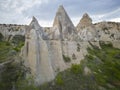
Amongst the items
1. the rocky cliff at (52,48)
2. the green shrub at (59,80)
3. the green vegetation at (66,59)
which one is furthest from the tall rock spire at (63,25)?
the green shrub at (59,80)

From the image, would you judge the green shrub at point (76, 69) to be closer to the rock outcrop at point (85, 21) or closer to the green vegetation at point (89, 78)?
the green vegetation at point (89, 78)

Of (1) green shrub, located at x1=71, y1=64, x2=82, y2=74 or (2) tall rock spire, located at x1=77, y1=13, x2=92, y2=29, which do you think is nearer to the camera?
(1) green shrub, located at x1=71, y1=64, x2=82, y2=74

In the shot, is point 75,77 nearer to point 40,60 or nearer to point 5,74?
point 40,60

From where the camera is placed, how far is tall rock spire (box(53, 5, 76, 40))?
116 ft

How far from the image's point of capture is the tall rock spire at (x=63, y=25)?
35312 millimetres

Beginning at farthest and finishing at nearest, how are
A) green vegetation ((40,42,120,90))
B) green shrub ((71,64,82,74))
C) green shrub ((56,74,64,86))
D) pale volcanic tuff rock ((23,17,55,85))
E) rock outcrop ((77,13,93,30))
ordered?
rock outcrop ((77,13,93,30)), green shrub ((71,64,82,74)), green vegetation ((40,42,120,90)), green shrub ((56,74,64,86)), pale volcanic tuff rock ((23,17,55,85))

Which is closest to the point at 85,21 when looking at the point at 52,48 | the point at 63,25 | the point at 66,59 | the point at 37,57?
the point at 63,25

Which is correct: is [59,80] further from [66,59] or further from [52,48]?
[52,48]

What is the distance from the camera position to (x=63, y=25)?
36281 millimetres

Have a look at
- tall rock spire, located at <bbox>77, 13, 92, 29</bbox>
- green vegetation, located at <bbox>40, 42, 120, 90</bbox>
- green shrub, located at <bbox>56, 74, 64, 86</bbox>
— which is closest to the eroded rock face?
tall rock spire, located at <bbox>77, 13, 92, 29</bbox>

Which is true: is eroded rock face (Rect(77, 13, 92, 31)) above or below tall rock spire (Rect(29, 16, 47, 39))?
above

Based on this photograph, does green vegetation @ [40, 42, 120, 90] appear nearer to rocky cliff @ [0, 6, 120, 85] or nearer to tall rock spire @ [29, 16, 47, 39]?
rocky cliff @ [0, 6, 120, 85]

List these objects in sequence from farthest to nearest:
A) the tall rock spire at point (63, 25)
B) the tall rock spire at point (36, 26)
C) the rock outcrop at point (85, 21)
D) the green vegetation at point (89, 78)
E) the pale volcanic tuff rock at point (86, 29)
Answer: the pale volcanic tuff rock at point (86, 29) → the rock outcrop at point (85, 21) → the tall rock spire at point (63, 25) → the tall rock spire at point (36, 26) → the green vegetation at point (89, 78)

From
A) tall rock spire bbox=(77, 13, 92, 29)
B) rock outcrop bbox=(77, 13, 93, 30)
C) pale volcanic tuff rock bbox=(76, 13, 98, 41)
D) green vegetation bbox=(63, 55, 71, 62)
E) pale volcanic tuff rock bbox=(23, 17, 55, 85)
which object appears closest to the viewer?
pale volcanic tuff rock bbox=(23, 17, 55, 85)
